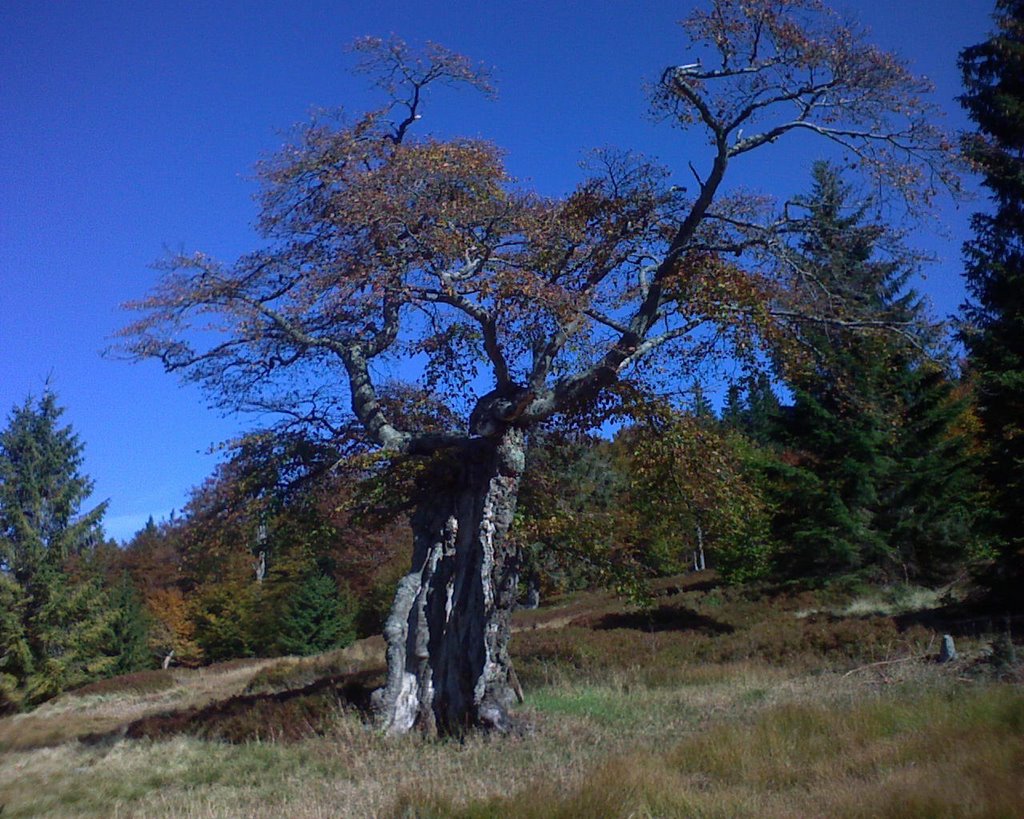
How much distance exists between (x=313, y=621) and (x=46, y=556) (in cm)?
1058

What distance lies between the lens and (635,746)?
7.65 meters

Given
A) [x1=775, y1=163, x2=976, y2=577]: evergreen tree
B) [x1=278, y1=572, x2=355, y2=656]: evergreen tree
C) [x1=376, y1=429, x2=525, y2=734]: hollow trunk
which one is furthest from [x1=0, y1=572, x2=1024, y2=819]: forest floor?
[x1=278, y1=572, x2=355, y2=656]: evergreen tree

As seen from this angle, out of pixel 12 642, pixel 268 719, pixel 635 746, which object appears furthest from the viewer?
pixel 12 642

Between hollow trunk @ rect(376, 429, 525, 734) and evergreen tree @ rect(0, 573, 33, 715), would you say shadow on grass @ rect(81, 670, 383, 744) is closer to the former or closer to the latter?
hollow trunk @ rect(376, 429, 525, 734)

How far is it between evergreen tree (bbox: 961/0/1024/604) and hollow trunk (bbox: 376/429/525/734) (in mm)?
10016

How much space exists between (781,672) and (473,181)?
27.9ft

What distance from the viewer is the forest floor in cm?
564

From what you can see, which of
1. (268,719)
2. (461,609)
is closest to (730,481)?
(461,609)

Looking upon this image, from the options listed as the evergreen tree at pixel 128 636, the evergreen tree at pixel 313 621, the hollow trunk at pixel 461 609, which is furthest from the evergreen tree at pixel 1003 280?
the evergreen tree at pixel 128 636

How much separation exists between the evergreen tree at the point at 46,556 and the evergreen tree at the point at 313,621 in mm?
7350

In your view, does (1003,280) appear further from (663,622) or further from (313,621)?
(313,621)

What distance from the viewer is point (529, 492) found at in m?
12.9

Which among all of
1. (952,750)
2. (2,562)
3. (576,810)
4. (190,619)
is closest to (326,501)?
(576,810)

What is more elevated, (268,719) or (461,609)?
(461,609)
